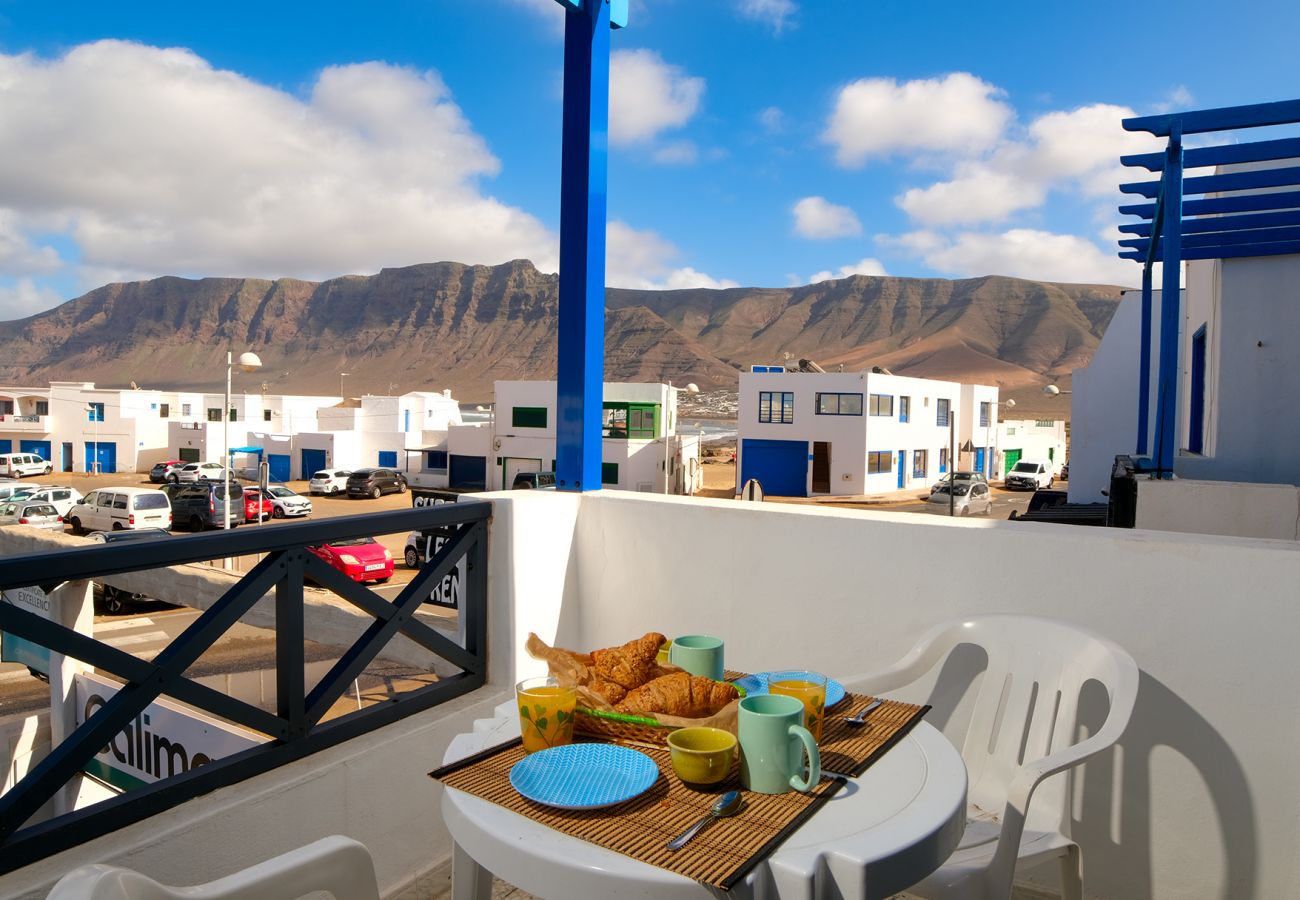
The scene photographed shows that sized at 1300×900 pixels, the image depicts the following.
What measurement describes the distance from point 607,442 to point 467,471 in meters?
7.86

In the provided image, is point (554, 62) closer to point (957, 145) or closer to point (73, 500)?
point (73, 500)

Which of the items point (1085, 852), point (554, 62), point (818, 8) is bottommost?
point (1085, 852)

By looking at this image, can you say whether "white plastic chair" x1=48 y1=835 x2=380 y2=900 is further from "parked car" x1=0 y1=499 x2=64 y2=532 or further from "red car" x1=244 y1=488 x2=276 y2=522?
"parked car" x1=0 y1=499 x2=64 y2=532

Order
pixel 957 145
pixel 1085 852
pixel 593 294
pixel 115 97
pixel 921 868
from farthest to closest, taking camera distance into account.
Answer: pixel 957 145
pixel 115 97
pixel 593 294
pixel 1085 852
pixel 921 868

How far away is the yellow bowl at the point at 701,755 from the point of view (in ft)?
3.94

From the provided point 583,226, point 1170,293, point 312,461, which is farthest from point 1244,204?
point 312,461

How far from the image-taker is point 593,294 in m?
3.16

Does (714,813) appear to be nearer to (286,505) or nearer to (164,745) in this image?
(164,745)

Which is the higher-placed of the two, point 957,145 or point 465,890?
point 957,145

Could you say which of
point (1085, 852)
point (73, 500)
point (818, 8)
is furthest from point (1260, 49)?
point (73, 500)

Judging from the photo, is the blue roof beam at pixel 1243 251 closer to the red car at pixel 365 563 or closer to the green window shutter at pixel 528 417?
the red car at pixel 365 563

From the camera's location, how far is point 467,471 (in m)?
37.8

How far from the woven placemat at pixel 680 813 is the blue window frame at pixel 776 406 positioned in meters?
33.1

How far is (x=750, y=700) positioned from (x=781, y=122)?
153716 millimetres
